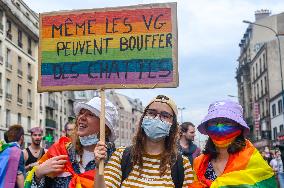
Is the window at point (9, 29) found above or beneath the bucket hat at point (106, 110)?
above

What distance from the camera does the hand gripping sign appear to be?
167 inches

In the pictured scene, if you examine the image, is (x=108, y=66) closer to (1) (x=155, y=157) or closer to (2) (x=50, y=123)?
(1) (x=155, y=157)

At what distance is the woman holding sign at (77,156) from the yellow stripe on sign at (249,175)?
92cm

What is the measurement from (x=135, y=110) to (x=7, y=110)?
9921cm

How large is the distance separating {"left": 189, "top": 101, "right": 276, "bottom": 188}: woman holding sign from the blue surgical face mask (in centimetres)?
45

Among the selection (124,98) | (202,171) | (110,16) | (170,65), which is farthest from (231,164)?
(124,98)

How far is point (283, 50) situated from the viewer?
56219mm

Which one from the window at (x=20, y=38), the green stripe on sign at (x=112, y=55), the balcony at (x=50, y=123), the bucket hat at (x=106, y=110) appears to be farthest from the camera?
the balcony at (x=50, y=123)

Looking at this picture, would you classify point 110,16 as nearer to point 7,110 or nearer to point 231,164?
point 231,164

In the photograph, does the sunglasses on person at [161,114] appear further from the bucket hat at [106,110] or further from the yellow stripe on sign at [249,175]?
the yellow stripe on sign at [249,175]

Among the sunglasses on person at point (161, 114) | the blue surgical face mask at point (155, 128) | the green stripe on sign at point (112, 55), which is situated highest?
the green stripe on sign at point (112, 55)

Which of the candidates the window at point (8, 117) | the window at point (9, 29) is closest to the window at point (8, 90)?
the window at point (8, 117)

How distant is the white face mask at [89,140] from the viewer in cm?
405

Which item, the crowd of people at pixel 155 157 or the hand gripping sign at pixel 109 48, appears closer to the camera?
the crowd of people at pixel 155 157
